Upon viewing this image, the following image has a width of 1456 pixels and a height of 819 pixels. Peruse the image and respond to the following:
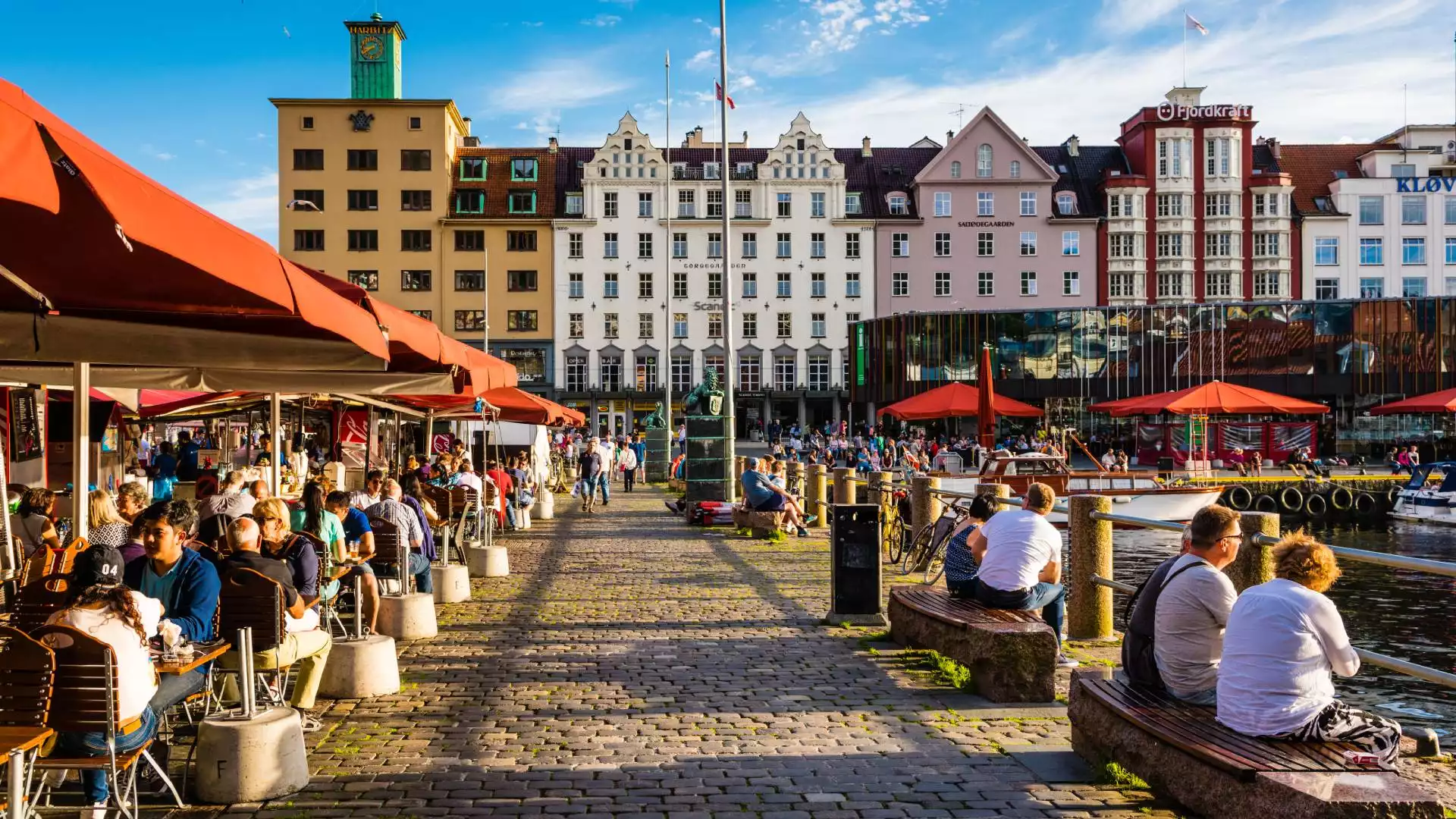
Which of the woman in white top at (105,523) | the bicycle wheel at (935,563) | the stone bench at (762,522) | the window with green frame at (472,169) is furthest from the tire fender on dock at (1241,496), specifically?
the window with green frame at (472,169)

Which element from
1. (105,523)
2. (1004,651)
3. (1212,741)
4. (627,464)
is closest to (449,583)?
(105,523)

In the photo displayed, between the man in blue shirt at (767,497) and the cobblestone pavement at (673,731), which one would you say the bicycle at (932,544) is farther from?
the man in blue shirt at (767,497)

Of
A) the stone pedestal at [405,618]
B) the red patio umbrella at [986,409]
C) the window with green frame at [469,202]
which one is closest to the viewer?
the stone pedestal at [405,618]

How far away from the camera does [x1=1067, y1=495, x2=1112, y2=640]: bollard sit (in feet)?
33.8

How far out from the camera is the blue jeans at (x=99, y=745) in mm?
5270

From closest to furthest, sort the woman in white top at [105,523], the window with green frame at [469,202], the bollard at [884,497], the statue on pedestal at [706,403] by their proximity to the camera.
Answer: the woman in white top at [105,523], the bollard at [884,497], the statue on pedestal at [706,403], the window with green frame at [469,202]

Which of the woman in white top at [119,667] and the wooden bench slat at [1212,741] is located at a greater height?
the woman in white top at [119,667]

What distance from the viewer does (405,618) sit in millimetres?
10680

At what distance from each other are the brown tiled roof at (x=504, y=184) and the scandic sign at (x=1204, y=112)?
37030 millimetres

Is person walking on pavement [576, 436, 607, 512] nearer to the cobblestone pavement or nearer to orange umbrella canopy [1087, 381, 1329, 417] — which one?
orange umbrella canopy [1087, 381, 1329, 417]

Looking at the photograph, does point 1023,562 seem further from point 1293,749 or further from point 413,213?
point 413,213

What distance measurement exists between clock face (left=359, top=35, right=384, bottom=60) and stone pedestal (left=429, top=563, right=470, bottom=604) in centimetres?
7006

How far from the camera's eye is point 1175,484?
114 ft

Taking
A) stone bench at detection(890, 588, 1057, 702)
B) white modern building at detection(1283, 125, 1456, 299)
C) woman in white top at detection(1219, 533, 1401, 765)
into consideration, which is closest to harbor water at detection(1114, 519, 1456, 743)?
stone bench at detection(890, 588, 1057, 702)
